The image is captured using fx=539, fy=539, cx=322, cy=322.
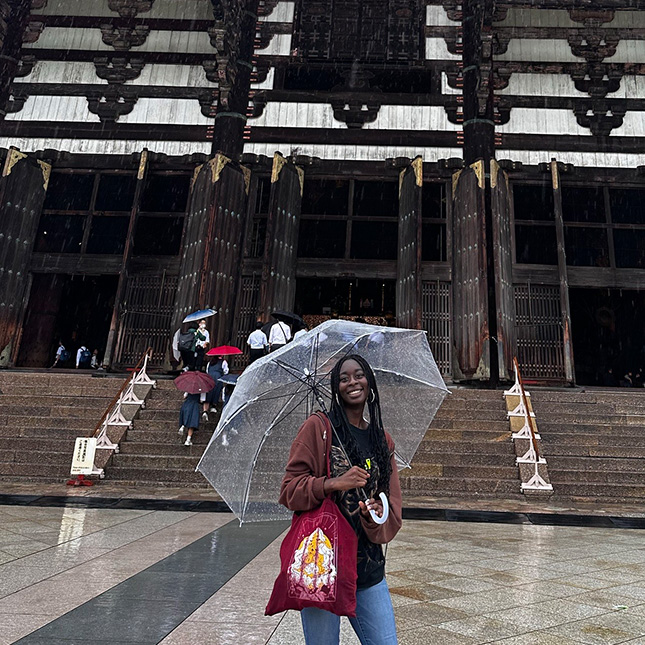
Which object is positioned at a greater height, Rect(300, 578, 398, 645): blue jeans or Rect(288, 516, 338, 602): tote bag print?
Rect(288, 516, 338, 602): tote bag print

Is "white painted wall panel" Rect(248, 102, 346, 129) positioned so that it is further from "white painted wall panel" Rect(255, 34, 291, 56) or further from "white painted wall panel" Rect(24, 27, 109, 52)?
"white painted wall panel" Rect(24, 27, 109, 52)

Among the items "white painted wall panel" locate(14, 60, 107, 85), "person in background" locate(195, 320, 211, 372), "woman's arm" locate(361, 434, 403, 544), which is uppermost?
"white painted wall panel" locate(14, 60, 107, 85)

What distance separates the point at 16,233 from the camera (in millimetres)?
11984

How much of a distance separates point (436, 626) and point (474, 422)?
5.93 m

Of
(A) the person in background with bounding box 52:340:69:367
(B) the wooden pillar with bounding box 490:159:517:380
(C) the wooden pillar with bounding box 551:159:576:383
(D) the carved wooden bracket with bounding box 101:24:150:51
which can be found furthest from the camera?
(A) the person in background with bounding box 52:340:69:367

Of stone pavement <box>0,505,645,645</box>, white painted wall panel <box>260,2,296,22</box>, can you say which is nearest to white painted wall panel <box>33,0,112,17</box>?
white painted wall panel <box>260,2,296,22</box>

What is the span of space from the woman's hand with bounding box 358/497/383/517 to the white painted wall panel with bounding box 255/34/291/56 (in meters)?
13.5

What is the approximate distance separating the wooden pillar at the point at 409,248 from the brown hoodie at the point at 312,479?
9.54 m

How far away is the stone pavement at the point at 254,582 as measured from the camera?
251 cm

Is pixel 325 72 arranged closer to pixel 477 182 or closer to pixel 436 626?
pixel 477 182

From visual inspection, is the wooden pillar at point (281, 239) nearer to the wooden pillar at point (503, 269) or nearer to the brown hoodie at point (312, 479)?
the wooden pillar at point (503, 269)

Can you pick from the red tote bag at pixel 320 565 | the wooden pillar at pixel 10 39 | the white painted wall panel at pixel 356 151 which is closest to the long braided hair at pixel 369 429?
the red tote bag at pixel 320 565

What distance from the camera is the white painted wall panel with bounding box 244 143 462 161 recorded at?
1247cm

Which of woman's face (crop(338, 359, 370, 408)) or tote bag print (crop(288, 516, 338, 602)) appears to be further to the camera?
woman's face (crop(338, 359, 370, 408))
